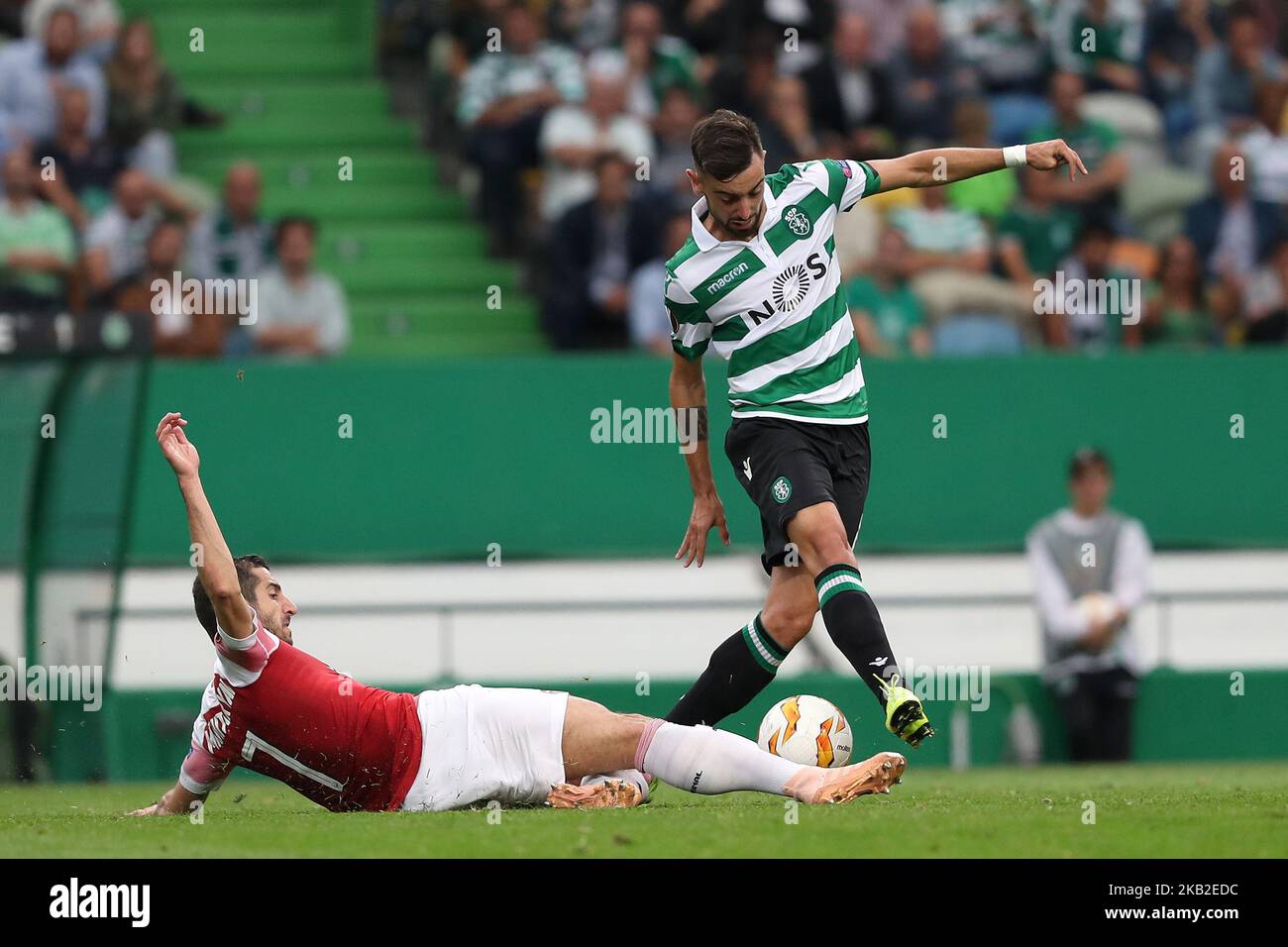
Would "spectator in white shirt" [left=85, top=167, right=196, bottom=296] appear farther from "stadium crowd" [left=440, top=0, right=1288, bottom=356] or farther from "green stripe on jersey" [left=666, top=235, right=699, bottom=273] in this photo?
"green stripe on jersey" [left=666, top=235, right=699, bottom=273]

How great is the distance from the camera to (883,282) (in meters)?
14.2

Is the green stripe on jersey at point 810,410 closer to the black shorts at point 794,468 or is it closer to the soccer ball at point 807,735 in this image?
the black shorts at point 794,468

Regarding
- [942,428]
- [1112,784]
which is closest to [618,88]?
[942,428]

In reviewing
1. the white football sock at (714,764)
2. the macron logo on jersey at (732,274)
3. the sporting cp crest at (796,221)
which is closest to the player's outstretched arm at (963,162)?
the sporting cp crest at (796,221)

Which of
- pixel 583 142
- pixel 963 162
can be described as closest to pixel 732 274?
pixel 963 162

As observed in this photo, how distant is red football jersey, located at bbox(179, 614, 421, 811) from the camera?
723 centimetres

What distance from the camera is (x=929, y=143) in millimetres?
15930

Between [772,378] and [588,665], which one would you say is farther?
[588,665]

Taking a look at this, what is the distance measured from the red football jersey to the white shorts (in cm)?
7

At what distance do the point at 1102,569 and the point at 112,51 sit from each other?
311 inches

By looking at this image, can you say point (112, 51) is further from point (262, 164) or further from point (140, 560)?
point (140, 560)

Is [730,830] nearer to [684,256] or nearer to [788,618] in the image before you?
[788,618]

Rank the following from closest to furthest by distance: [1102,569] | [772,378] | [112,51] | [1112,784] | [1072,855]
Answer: [1072,855] < [772,378] < [1112,784] < [1102,569] < [112,51]

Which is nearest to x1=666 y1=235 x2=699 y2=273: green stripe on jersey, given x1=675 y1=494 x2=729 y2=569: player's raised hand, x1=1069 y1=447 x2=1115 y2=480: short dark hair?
x1=675 y1=494 x2=729 y2=569: player's raised hand
